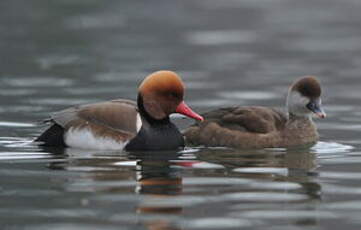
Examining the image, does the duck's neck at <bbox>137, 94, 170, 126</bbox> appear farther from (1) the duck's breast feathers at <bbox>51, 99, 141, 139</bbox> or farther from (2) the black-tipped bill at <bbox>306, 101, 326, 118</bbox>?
(2) the black-tipped bill at <bbox>306, 101, 326, 118</bbox>

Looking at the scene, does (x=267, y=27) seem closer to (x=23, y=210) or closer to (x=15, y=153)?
(x=15, y=153)

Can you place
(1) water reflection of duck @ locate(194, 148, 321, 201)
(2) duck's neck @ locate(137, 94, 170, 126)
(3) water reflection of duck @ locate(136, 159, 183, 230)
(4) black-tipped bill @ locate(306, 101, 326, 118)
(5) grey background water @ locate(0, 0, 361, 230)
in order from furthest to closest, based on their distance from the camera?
(4) black-tipped bill @ locate(306, 101, 326, 118), (2) duck's neck @ locate(137, 94, 170, 126), (1) water reflection of duck @ locate(194, 148, 321, 201), (5) grey background water @ locate(0, 0, 361, 230), (3) water reflection of duck @ locate(136, 159, 183, 230)

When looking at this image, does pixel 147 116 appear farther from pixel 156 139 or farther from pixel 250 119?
pixel 250 119

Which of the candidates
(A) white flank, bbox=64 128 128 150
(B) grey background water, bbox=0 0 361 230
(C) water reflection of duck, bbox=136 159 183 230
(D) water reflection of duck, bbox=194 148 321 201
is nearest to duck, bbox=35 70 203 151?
(A) white flank, bbox=64 128 128 150

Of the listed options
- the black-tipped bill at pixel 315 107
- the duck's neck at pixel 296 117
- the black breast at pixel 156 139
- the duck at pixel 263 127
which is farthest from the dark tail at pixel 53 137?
the black-tipped bill at pixel 315 107

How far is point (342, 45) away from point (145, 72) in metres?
4.57

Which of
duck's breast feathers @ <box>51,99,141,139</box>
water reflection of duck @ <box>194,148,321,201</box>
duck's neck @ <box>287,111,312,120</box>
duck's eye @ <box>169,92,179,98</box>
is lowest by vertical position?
water reflection of duck @ <box>194,148,321,201</box>

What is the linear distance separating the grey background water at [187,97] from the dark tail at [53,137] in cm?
22

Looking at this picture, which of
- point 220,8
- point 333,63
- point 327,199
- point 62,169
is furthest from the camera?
point 220,8

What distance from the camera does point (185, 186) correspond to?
10141 millimetres

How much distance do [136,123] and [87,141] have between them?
48cm

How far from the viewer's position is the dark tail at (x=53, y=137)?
1223cm

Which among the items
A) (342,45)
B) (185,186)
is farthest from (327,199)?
(342,45)

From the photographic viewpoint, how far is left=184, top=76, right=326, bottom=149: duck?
1248 centimetres
